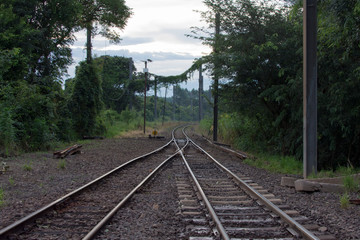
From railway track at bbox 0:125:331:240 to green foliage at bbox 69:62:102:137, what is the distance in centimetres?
1827

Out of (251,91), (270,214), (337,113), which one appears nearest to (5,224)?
(270,214)

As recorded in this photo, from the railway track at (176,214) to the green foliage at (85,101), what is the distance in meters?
18.3

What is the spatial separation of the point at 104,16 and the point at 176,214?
2634cm

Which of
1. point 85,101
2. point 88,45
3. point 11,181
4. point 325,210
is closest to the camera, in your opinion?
point 325,210

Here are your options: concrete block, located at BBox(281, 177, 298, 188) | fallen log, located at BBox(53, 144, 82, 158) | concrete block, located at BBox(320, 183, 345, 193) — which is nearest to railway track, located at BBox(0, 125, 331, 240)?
concrete block, located at BBox(281, 177, 298, 188)

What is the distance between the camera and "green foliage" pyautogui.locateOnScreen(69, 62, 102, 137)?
26.8 metres

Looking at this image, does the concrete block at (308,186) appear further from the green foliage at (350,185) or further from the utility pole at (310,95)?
the utility pole at (310,95)

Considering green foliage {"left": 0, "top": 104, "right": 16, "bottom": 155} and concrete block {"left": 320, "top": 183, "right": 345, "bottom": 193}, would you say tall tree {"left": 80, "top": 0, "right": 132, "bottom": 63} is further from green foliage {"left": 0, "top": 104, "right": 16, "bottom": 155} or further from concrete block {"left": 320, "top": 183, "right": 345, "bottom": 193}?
concrete block {"left": 320, "top": 183, "right": 345, "bottom": 193}

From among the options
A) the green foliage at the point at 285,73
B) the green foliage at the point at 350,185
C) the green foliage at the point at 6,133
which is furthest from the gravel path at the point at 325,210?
the green foliage at the point at 6,133

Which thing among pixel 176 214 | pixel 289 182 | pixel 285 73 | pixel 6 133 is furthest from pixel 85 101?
pixel 176 214

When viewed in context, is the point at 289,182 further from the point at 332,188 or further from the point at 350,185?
the point at 350,185

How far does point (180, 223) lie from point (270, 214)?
153 cm

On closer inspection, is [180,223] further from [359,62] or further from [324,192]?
[359,62]

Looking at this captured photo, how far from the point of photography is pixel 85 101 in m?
27.7
